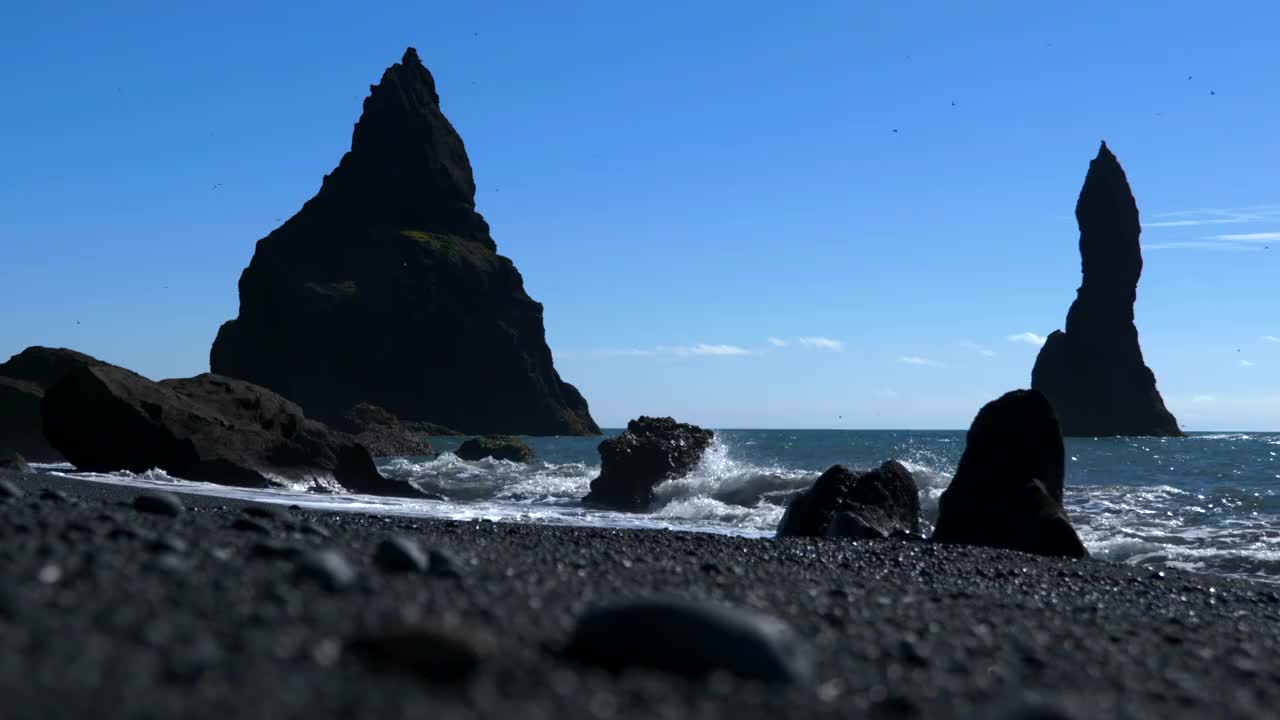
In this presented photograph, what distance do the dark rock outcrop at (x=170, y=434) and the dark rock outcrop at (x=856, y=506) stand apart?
11.9 metres

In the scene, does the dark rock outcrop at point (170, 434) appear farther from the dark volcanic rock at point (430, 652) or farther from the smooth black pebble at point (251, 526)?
the dark volcanic rock at point (430, 652)

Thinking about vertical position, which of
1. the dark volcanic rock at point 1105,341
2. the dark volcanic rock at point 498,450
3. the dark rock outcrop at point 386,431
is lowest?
the dark volcanic rock at point 498,450

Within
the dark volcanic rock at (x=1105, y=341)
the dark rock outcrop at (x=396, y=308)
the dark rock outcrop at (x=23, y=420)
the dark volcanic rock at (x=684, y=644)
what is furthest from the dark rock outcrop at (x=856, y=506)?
the dark volcanic rock at (x=1105, y=341)

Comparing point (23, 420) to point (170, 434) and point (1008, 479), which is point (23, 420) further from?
point (1008, 479)

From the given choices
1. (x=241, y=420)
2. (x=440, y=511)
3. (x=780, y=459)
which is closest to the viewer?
(x=440, y=511)

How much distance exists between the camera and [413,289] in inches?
4683

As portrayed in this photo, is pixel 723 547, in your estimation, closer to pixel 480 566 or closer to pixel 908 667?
pixel 480 566

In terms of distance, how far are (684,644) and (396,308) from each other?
11687cm

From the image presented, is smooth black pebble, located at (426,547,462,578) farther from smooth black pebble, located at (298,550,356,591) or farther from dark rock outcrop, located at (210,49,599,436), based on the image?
dark rock outcrop, located at (210,49,599,436)

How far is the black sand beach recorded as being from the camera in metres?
3.47

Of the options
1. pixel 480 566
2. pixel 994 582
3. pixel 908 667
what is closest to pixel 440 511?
pixel 994 582

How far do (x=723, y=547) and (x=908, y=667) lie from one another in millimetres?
7858

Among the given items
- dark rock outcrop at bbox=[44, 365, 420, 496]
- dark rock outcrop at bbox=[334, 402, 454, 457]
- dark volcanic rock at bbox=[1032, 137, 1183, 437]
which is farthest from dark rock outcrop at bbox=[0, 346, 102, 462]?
dark volcanic rock at bbox=[1032, 137, 1183, 437]

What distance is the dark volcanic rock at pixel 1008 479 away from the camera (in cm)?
1583
